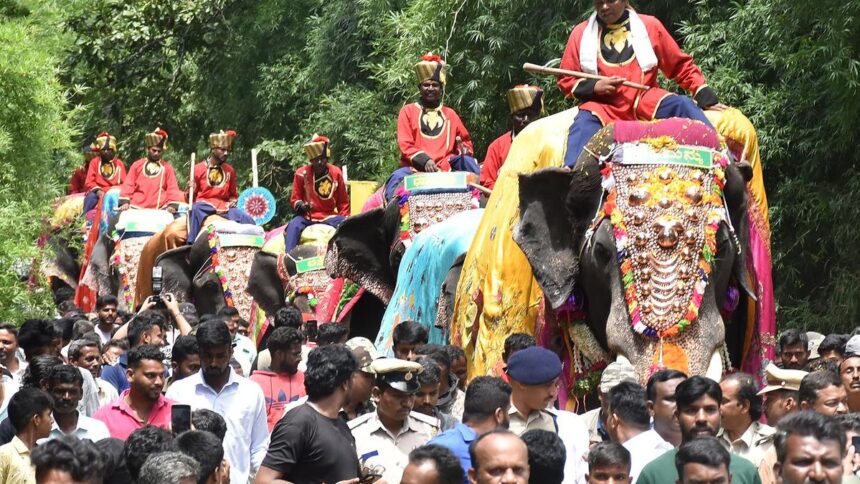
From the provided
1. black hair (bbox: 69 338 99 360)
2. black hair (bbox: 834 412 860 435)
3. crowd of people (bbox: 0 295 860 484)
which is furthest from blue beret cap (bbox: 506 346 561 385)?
black hair (bbox: 69 338 99 360)

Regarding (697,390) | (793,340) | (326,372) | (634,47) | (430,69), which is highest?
(634,47)

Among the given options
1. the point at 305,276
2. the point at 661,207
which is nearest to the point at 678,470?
the point at 661,207

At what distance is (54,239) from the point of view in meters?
22.5

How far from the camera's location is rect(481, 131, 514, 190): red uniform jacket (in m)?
15.0

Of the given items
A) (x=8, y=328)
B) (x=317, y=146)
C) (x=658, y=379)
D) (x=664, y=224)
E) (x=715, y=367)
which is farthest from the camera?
(x=317, y=146)

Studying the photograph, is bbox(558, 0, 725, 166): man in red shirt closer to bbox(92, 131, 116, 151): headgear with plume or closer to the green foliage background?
the green foliage background

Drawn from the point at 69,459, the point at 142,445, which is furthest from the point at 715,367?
the point at 69,459

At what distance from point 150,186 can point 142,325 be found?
12464 mm

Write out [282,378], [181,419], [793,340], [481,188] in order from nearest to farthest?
1. [181,419]
2. [282,378]
3. [793,340]
4. [481,188]

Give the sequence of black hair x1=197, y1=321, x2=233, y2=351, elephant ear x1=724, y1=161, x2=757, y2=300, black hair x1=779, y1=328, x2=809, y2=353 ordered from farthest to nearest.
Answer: black hair x1=779, y1=328, x2=809, y2=353
elephant ear x1=724, y1=161, x2=757, y2=300
black hair x1=197, y1=321, x2=233, y2=351

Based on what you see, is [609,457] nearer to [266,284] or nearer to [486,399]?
[486,399]

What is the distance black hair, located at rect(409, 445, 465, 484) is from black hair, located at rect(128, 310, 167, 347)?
20.0ft

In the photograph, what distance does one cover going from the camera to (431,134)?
1578 cm

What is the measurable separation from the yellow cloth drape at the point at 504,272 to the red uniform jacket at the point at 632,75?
32 centimetres
